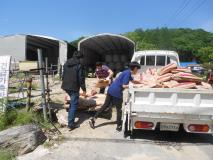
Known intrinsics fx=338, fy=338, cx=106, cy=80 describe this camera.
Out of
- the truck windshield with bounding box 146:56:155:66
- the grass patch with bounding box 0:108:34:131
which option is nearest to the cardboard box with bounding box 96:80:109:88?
the truck windshield with bounding box 146:56:155:66

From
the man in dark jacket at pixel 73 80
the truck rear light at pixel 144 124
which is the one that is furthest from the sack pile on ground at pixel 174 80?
the man in dark jacket at pixel 73 80

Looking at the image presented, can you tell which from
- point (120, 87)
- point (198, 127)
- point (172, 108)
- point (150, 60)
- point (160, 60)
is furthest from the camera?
point (160, 60)

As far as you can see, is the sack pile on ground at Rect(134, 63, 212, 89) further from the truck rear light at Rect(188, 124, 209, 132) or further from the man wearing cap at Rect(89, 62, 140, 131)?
the truck rear light at Rect(188, 124, 209, 132)

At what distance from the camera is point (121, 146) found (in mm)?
6945

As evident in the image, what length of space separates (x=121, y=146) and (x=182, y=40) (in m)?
86.5

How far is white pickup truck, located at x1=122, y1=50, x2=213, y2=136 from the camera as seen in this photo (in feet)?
22.6

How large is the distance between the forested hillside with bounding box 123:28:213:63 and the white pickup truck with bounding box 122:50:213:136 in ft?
257

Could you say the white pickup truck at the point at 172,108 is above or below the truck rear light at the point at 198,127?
above

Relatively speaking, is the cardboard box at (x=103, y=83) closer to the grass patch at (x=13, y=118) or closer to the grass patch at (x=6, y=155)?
the grass patch at (x=13, y=118)

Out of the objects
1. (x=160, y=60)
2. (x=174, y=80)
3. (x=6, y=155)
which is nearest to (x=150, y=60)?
(x=160, y=60)

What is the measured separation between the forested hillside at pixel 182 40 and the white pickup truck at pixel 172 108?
78445 mm

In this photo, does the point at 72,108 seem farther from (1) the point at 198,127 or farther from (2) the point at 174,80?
(1) the point at 198,127

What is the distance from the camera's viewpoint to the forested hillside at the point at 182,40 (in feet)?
285

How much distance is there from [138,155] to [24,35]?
2163 cm
